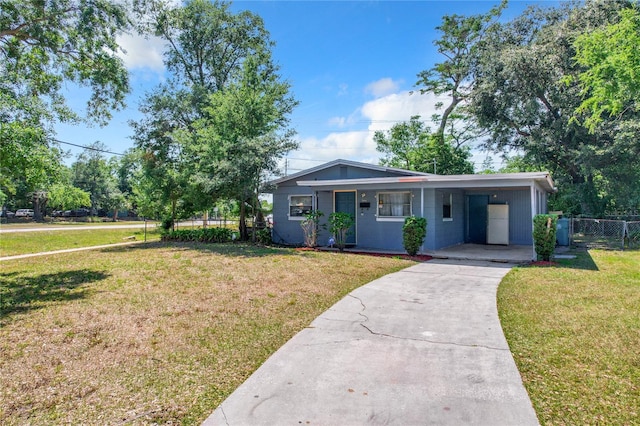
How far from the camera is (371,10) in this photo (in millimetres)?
13281

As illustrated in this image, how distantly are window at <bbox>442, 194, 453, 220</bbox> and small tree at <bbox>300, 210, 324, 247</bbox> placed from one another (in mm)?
4362

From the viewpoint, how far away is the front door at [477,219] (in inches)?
591

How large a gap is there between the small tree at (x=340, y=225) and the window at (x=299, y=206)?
2301mm

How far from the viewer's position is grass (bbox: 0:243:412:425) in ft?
9.37

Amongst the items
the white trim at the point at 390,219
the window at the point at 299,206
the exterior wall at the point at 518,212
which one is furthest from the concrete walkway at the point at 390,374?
the exterior wall at the point at 518,212

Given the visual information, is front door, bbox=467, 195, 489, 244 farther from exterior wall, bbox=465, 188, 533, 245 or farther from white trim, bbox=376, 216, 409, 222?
white trim, bbox=376, 216, 409, 222

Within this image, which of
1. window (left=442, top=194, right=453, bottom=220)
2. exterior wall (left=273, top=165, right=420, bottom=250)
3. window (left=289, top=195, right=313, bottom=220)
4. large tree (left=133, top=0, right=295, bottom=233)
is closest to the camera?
exterior wall (left=273, top=165, right=420, bottom=250)

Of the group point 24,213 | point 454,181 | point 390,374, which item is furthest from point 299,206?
point 24,213

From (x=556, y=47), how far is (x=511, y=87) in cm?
249

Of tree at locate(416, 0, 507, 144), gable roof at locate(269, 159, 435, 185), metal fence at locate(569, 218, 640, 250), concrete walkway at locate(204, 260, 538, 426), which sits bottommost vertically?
concrete walkway at locate(204, 260, 538, 426)

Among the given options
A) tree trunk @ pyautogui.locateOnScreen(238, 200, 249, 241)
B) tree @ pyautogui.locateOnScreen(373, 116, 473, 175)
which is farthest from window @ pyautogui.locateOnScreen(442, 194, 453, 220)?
tree @ pyautogui.locateOnScreen(373, 116, 473, 175)

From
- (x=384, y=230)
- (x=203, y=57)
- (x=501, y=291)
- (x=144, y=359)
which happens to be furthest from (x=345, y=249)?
(x=203, y=57)

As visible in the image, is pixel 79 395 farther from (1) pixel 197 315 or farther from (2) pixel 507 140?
(2) pixel 507 140

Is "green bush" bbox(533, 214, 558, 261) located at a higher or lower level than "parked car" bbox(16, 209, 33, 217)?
lower
